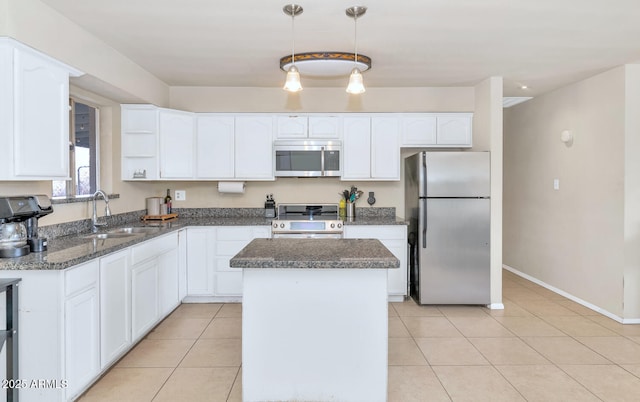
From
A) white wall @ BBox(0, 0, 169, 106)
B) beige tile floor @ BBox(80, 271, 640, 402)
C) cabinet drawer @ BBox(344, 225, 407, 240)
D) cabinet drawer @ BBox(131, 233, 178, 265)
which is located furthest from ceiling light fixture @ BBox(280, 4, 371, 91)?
beige tile floor @ BBox(80, 271, 640, 402)

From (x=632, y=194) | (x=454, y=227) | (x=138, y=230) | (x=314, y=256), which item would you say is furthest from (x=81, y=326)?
(x=632, y=194)

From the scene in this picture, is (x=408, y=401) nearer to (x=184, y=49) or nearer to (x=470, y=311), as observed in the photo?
(x=470, y=311)

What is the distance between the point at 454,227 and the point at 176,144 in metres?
2.98

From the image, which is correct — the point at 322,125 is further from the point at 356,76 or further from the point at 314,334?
the point at 314,334

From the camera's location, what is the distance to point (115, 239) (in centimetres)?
283

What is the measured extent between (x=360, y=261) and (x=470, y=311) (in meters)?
2.45

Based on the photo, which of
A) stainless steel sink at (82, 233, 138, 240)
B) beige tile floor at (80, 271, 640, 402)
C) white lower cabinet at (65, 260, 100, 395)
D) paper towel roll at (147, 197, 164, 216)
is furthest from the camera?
paper towel roll at (147, 197, 164, 216)

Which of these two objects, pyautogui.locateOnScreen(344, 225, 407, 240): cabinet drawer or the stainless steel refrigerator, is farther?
pyautogui.locateOnScreen(344, 225, 407, 240): cabinet drawer

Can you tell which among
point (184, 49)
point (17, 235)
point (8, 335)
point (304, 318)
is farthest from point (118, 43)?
point (304, 318)

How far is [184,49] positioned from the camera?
3287mm

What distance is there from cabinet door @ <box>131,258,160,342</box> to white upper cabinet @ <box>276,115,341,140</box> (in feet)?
6.38

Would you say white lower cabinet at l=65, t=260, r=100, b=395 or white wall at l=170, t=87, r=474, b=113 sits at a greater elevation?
white wall at l=170, t=87, r=474, b=113

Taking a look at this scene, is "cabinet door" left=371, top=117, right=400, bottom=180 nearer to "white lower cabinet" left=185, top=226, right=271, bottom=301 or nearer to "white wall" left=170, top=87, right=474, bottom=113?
"white wall" left=170, top=87, right=474, bottom=113

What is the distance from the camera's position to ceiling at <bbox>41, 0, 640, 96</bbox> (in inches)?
99.4
